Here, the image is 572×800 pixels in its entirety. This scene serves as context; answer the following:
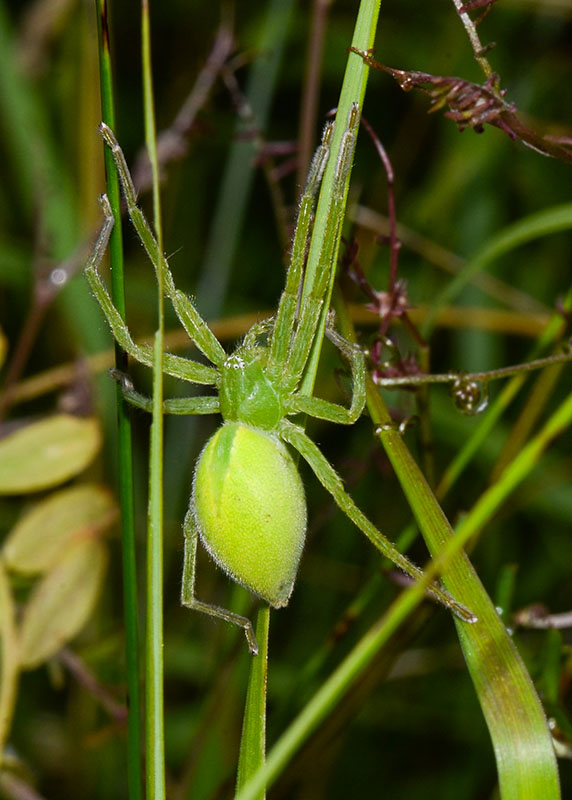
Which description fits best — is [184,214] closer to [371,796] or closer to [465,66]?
[465,66]

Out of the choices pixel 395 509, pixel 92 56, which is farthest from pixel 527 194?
pixel 92 56

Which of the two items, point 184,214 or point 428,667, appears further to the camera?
point 184,214

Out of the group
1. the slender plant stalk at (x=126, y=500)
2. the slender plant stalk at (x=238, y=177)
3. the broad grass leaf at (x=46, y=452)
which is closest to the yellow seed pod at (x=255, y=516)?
the slender plant stalk at (x=126, y=500)

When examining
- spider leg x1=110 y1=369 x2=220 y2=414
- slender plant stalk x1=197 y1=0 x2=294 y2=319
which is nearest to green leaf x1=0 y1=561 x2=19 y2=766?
spider leg x1=110 y1=369 x2=220 y2=414

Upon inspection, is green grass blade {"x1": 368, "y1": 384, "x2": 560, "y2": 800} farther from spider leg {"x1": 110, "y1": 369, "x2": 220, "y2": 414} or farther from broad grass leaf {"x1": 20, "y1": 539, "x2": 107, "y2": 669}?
broad grass leaf {"x1": 20, "y1": 539, "x2": 107, "y2": 669}

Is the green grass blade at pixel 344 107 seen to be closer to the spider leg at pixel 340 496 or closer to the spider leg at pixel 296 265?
the spider leg at pixel 296 265

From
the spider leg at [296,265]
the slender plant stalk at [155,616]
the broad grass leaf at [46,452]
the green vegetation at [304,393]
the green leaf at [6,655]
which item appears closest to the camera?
the slender plant stalk at [155,616]
